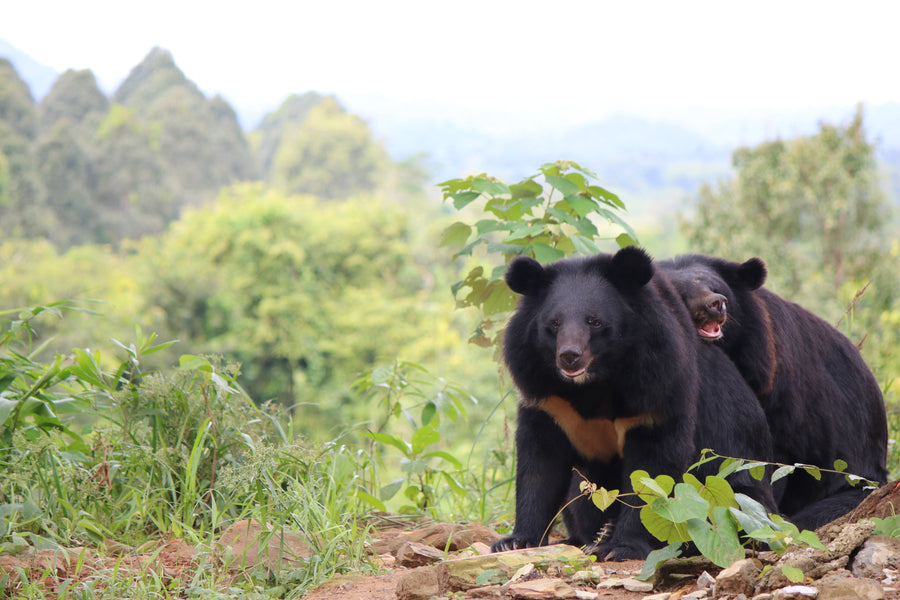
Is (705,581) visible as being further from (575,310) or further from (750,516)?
(575,310)

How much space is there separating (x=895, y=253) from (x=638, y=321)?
75.4 feet

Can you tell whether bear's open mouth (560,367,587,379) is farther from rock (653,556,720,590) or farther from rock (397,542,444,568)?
rock (397,542,444,568)

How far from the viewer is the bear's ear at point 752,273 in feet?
12.4

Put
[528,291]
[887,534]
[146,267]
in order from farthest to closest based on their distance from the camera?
[146,267] < [528,291] < [887,534]

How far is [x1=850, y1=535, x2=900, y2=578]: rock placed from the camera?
2324 mm

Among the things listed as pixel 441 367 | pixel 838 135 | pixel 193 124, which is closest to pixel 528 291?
pixel 838 135

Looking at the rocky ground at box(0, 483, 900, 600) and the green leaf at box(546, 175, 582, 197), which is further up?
the green leaf at box(546, 175, 582, 197)

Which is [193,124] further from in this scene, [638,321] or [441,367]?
[638,321]

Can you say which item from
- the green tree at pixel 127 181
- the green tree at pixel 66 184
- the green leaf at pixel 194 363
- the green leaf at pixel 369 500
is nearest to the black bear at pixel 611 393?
the green leaf at pixel 369 500

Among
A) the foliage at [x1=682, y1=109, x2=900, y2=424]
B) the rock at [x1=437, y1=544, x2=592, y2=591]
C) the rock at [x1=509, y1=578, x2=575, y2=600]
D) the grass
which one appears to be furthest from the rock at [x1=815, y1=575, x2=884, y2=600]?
the foliage at [x1=682, y1=109, x2=900, y2=424]

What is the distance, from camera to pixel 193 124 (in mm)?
55094

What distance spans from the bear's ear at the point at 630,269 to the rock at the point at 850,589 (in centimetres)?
137

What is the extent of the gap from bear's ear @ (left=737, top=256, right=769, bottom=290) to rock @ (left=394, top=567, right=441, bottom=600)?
6.31 feet

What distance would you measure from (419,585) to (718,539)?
35.2 inches
